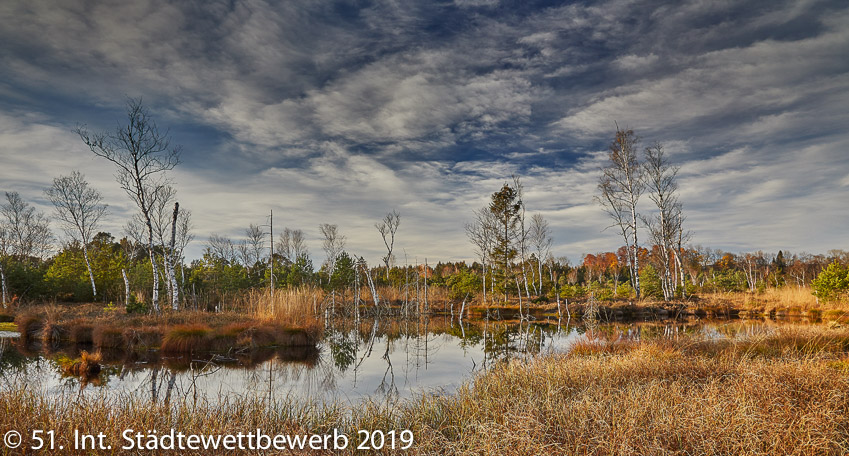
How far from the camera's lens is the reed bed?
4332 mm

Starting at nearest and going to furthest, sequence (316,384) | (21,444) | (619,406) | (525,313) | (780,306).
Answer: (21,444) → (619,406) → (316,384) → (780,306) → (525,313)

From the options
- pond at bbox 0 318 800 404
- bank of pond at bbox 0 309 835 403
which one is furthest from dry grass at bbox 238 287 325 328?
pond at bbox 0 318 800 404

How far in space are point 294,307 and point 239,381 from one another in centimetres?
990

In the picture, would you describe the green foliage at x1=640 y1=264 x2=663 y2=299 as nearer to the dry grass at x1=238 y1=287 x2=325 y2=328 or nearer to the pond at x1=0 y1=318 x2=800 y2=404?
the pond at x1=0 y1=318 x2=800 y2=404

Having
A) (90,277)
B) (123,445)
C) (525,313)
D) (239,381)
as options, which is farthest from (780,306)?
(90,277)

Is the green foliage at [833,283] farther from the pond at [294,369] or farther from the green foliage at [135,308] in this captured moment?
the green foliage at [135,308]

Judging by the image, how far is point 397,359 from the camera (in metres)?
13.2

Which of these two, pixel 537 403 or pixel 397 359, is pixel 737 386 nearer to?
pixel 537 403

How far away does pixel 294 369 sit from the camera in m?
11.4

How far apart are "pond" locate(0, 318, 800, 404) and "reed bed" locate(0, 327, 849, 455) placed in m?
0.95

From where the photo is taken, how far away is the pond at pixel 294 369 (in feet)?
27.9

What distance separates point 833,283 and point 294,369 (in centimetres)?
2597

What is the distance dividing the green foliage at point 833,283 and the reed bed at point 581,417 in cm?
1960

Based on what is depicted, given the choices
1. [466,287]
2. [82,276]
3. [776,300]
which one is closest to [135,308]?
[82,276]
